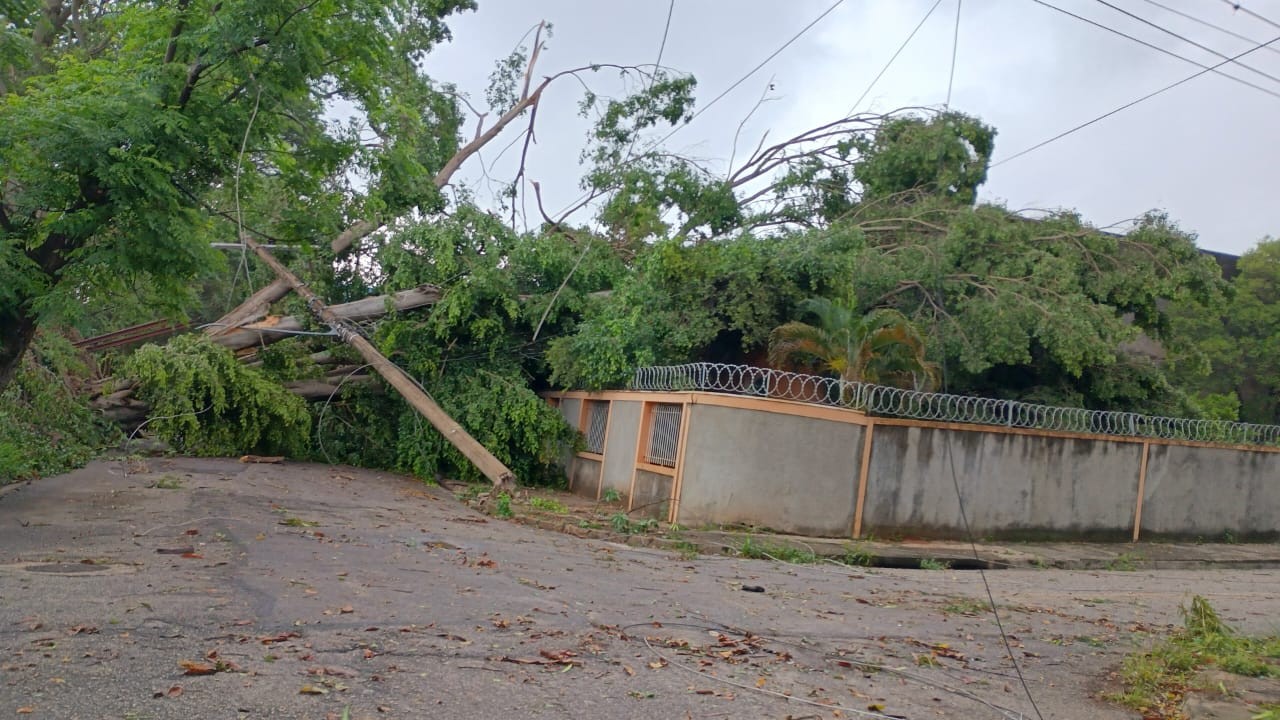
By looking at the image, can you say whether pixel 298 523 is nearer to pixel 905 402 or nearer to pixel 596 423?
pixel 596 423

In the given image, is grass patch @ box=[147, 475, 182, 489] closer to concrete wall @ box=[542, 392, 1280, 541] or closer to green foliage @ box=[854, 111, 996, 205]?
concrete wall @ box=[542, 392, 1280, 541]

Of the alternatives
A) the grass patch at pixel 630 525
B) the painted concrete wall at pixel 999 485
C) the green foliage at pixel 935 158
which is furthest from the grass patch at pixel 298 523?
the green foliage at pixel 935 158

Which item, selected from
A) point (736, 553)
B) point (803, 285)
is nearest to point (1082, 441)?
point (803, 285)

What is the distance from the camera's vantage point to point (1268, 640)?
699cm

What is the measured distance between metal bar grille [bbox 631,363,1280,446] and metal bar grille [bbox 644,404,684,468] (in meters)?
0.32

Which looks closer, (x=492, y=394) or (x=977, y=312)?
(x=977, y=312)

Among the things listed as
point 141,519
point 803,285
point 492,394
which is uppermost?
point 803,285

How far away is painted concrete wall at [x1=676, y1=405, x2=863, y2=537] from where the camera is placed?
1220cm

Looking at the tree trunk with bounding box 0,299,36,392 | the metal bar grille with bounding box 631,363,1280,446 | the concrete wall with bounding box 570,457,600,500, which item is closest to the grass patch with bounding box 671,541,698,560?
the metal bar grille with bounding box 631,363,1280,446

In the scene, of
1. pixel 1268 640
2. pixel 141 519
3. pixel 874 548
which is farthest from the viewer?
pixel 874 548

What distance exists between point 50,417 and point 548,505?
7.95 m

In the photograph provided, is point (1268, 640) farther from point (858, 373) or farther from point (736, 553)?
point (858, 373)

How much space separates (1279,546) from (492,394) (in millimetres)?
12907

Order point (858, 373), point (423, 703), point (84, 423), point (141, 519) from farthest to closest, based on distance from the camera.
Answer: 1. point (84, 423)
2. point (858, 373)
3. point (141, 519)
4. point (423, 703)
